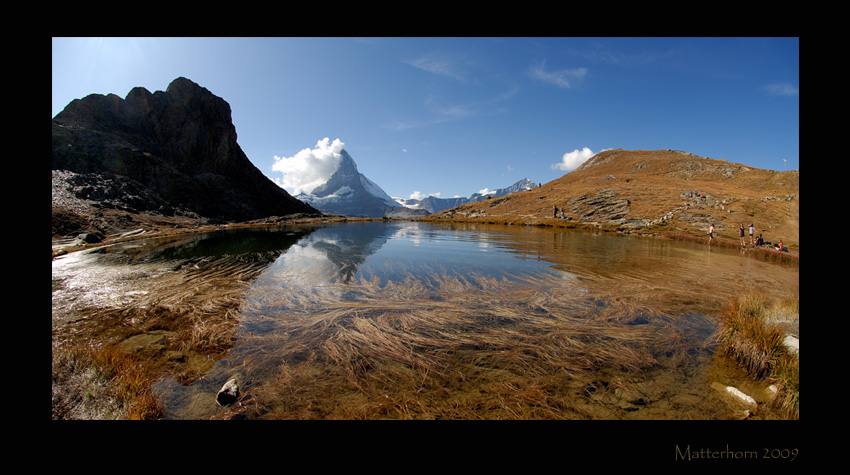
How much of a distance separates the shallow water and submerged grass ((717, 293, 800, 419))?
1.39 feet

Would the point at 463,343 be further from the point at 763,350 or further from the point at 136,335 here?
the point at 136,335

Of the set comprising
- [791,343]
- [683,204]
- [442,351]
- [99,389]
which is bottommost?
[442,351]

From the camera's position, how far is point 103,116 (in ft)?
264

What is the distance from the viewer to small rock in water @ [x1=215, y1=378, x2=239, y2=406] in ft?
14.2

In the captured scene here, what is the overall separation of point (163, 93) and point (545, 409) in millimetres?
152511

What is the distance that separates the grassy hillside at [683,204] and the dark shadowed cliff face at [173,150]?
283 ft

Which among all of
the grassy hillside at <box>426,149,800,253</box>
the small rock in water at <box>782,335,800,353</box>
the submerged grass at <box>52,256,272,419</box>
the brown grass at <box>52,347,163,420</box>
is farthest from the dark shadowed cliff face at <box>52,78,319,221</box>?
the small rock in water at <box>782,335,800,353</box>

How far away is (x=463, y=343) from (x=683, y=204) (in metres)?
60.8

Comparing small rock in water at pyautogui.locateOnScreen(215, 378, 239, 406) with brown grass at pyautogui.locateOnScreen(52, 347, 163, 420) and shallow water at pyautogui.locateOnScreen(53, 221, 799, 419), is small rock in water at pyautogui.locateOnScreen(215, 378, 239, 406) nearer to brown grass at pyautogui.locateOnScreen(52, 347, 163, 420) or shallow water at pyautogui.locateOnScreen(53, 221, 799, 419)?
shallow water at pyautogui.locateOnScreen(53, 221, 799, 419)

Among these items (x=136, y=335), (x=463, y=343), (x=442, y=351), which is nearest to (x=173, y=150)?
(x=136, y=335)

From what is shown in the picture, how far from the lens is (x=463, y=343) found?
258 inches
